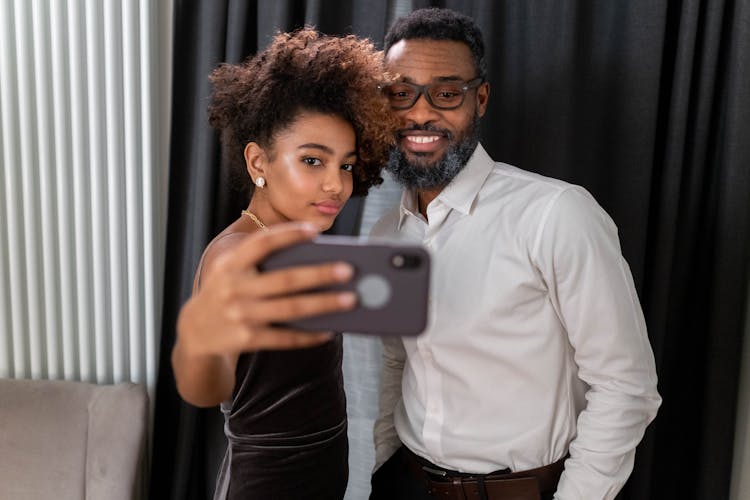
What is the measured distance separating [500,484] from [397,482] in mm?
306

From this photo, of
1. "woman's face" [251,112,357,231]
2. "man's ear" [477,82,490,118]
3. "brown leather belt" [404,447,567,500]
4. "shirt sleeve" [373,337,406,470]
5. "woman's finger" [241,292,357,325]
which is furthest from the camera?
"shirt sleeve" [373,337,406,470]

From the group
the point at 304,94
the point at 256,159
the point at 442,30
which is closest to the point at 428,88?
the point at 442,30

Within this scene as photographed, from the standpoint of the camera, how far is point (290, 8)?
1.63 metres

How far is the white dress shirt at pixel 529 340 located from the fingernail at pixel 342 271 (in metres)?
0.61

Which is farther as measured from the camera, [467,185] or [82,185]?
[82,185]

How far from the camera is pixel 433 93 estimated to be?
1.32 meters

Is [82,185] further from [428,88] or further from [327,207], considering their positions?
[428,88]

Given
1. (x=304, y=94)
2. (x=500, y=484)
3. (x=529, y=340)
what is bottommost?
(x=500, y=484)

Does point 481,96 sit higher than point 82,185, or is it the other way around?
point 481,96

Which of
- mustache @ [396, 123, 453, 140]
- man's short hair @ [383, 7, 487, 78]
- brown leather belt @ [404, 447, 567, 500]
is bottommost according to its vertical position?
brown leather belt @ [404, 447, 567, 500]

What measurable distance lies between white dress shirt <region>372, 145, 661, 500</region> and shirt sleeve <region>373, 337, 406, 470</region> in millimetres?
162

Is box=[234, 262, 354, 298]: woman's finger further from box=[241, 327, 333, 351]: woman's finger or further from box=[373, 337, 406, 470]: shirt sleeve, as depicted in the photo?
box=[373, 337, 406, 470]: shirt sleeve

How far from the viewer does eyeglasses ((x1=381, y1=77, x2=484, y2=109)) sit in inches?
51.7

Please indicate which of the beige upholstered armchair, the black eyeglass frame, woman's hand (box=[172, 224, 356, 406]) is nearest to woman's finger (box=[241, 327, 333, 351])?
woman's hand (box=[172, 224, 356, 406])
